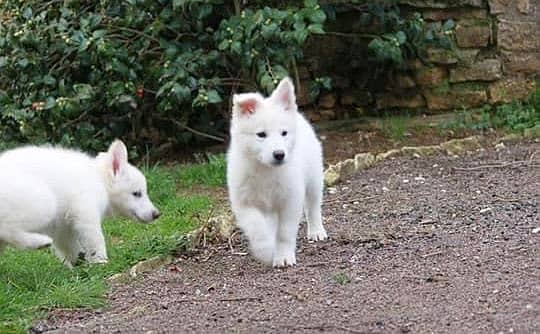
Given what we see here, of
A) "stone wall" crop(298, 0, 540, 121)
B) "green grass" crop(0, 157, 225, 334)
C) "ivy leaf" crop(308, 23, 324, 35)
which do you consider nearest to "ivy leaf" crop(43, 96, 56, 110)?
"green grass" crop(0, 157, 225, 334)

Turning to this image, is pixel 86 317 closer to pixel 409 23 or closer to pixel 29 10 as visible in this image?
pixel 29 10

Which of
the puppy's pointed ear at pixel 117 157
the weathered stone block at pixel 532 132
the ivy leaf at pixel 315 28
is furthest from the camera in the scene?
the weathered stone block at pixel 532 132

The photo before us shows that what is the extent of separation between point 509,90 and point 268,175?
17.9 ft

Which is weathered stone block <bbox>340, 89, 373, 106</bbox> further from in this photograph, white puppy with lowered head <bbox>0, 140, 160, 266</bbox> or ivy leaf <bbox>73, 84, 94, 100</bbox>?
white puppy with lowered head <bbox>0, 140, 160, 266</bbox>

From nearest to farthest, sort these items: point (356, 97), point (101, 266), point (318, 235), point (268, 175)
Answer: point (268, 175)
point (101, 266)
point (318, 235)
point (356, 97)

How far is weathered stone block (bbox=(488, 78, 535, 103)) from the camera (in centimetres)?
1079

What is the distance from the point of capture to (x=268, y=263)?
581 cm

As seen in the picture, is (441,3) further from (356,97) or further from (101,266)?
(101,266)

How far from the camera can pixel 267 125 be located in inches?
Result: 231

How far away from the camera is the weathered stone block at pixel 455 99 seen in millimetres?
10797

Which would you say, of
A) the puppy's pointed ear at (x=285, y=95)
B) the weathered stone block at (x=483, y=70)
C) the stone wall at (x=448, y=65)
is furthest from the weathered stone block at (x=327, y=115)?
the puppy's pointed ear at (x=285, y=95)

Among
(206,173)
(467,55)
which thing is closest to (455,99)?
(467,55)

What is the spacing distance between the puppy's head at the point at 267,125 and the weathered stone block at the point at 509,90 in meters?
5.22

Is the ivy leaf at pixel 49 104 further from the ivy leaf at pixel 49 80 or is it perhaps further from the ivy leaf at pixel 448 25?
the ivy leaf at pixel 448 25
